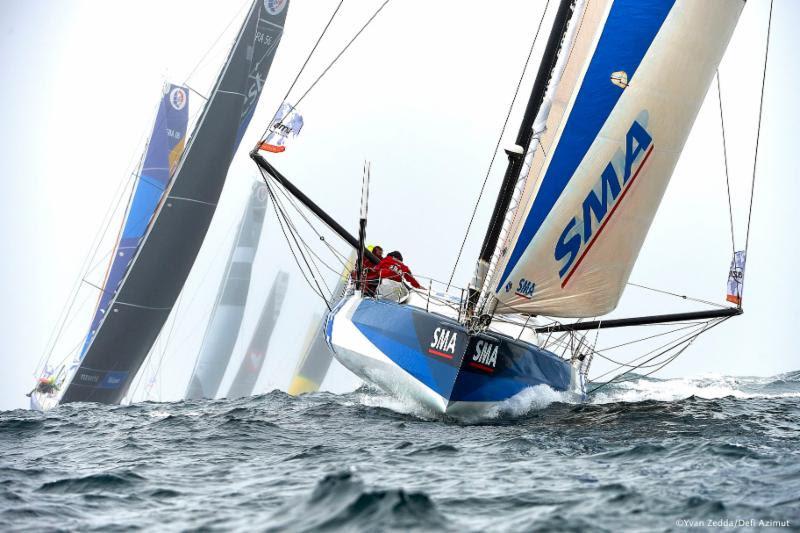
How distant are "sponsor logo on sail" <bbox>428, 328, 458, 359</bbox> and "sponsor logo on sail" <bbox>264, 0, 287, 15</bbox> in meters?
11.7

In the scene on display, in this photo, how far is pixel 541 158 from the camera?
29.7 ft

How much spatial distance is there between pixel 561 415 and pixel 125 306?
10.3 meters

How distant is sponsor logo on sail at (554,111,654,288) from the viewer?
8367 mm

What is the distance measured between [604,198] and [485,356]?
6.16ft

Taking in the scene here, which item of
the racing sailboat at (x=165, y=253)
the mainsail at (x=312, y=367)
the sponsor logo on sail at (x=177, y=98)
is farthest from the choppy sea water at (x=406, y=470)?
the mainsail at (x=312, y=367)

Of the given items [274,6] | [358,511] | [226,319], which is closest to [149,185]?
[274,6]

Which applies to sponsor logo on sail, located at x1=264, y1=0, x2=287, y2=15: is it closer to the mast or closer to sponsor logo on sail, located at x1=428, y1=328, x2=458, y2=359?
the mast

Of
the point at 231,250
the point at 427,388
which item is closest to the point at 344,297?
the point at 427,388

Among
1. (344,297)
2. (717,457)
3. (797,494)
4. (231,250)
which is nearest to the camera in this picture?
(797,494)

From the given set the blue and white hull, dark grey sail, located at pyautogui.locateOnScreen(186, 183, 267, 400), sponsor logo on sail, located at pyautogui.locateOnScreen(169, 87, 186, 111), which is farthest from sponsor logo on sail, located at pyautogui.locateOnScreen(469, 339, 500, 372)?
dark grey sail, located at pyautogui.locateOnScreen(186, 183, 267, 400)

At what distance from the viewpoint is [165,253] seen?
16.7 metres

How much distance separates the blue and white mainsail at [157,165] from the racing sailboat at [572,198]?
40.0 ft

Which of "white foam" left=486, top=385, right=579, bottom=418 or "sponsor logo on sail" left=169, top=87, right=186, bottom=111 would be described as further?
"sponsor logo on sail" left=169, top=87, right=186, bottom=111

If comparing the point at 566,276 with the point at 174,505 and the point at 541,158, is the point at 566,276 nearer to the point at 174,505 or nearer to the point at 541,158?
the point at 541,158
